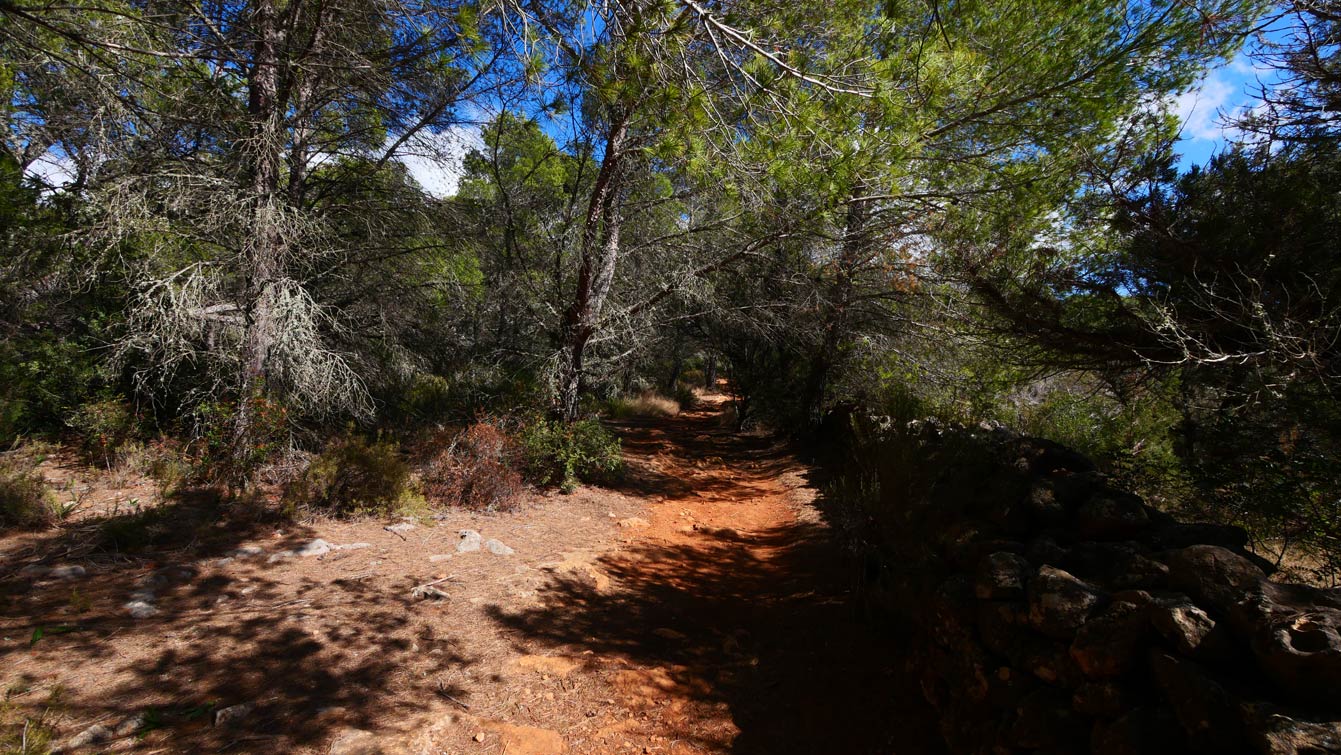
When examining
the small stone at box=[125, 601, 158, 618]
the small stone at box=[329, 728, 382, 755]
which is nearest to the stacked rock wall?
the small stone at box=[329, 728, 382, 755]

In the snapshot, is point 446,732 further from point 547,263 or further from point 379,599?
point 547,263

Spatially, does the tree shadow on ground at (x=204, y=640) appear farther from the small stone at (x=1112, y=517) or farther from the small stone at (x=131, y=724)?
the small stone at (x=1112, y=517)

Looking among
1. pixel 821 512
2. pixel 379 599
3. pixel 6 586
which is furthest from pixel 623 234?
pixel 6 586

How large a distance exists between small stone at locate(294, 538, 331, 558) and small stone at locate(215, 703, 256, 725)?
2.35 m

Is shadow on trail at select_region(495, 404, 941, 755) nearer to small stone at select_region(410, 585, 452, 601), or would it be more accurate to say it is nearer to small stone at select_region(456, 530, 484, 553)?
small stone at select_region(410, 585, 452, 601)

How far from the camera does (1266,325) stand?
8.55ft

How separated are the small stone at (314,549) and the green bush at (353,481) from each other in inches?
30.0

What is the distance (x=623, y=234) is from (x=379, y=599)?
7.68 metres

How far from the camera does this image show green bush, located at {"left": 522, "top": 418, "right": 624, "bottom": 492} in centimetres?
820

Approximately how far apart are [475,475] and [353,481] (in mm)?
1388

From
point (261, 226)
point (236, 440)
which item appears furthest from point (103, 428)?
point (261, 226)

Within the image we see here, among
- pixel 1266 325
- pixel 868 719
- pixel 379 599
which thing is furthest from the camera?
pixel 379 599

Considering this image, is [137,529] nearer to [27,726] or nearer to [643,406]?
[27,726]

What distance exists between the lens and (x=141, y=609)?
393cm
